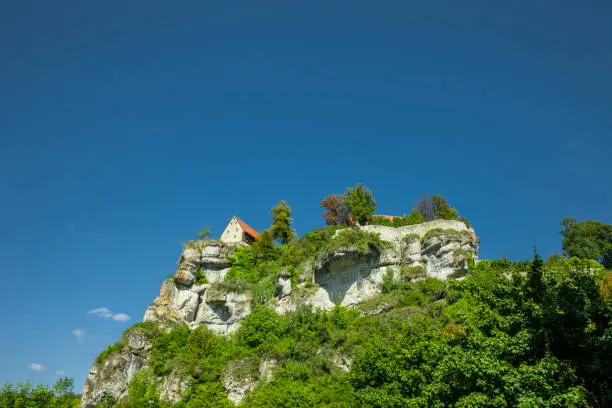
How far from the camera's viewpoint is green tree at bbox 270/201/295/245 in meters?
49.2

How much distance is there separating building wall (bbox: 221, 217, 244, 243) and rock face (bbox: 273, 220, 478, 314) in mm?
16836

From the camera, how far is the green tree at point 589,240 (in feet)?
136

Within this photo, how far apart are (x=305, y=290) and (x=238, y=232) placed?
1877cm

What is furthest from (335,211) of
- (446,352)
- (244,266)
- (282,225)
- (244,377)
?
(446,352)

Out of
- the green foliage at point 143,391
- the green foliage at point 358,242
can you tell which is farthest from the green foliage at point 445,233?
the green foliage at point 143,391

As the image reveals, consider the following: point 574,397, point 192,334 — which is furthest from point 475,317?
point 192,334

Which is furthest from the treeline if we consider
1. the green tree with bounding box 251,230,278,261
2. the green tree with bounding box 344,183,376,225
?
the green tree with bounding box 251,230,278,261

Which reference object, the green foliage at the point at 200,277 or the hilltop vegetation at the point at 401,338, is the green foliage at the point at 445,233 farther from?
the green foliage at the point at 200,277

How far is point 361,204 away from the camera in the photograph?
1729 inches

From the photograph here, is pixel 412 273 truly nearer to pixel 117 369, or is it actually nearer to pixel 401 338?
pixel 401 338

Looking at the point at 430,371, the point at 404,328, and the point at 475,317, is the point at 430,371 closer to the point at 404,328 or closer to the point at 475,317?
the point at 475,317

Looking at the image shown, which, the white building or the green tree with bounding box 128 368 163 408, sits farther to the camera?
the white building

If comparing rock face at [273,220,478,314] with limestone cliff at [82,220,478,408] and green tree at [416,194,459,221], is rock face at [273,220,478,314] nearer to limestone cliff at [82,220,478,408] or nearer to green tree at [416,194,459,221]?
limestone cliff at [82,220,478,408]

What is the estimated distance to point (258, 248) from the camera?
4622 cm
